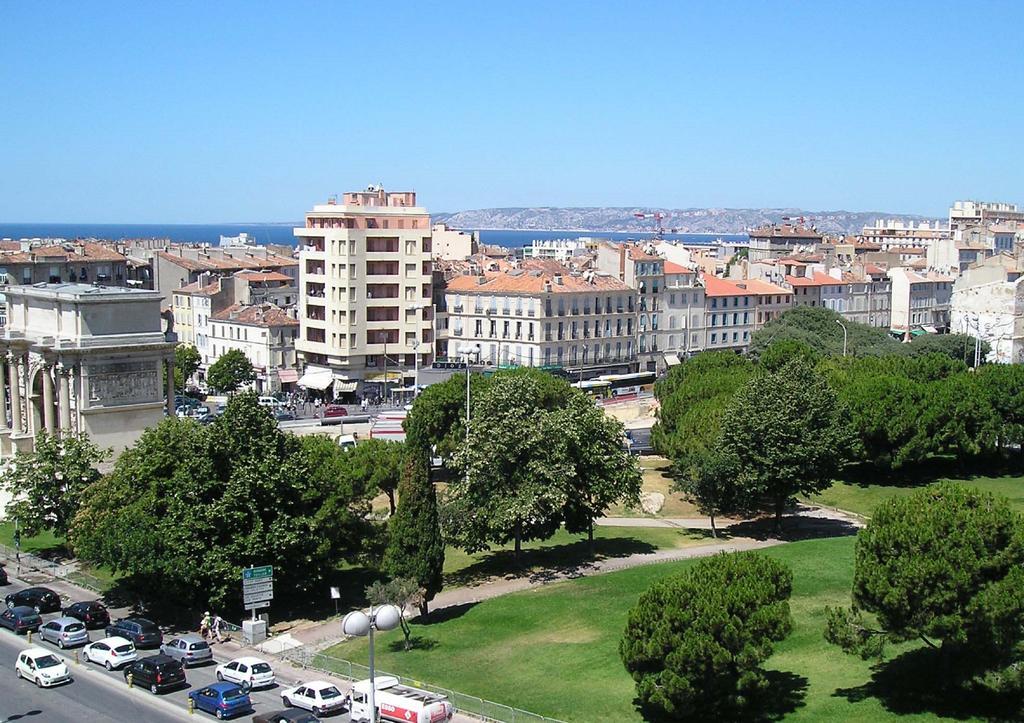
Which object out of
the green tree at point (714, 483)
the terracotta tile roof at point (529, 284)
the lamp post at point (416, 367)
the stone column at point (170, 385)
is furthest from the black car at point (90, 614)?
the terracotta tile roof at point (529, 284)

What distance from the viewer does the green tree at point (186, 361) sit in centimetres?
11264

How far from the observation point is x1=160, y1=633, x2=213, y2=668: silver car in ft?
141

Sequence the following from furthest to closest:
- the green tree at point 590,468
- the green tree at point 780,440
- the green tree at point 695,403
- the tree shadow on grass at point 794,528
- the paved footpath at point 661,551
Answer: the green tree at point 695,403
the tree shadow on grass at point 794,528
the green tree at point 780,440
the green tree at point 590,468
the paved footpath at point 661,551

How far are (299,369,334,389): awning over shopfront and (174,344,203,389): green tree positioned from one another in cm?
1136

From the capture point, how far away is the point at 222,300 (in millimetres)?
125125

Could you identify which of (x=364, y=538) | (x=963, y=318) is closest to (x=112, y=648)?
(x=364, y=538)

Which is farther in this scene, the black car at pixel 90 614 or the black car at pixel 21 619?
the black car at pixel 90 614

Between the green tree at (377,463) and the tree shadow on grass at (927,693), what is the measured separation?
33.9m

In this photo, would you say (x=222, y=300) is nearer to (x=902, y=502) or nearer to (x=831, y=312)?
(x=831, y=312)

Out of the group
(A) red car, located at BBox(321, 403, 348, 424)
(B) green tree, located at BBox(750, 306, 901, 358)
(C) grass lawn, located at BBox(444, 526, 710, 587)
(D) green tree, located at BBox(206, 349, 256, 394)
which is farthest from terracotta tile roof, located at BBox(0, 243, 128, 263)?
(C) grass lawn, located at BBox(444, 526, 710, 587)

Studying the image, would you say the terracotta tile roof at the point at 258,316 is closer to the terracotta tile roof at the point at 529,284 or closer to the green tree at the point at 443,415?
the terracotta tile roof at the point at 529,284

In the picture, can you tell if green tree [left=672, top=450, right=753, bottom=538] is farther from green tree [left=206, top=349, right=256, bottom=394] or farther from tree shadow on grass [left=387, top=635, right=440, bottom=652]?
green tree [left=206, top=349, right=256, bottom=394]

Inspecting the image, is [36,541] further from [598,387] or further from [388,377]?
[598,387]

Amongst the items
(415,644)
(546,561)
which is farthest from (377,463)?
(415,644)
